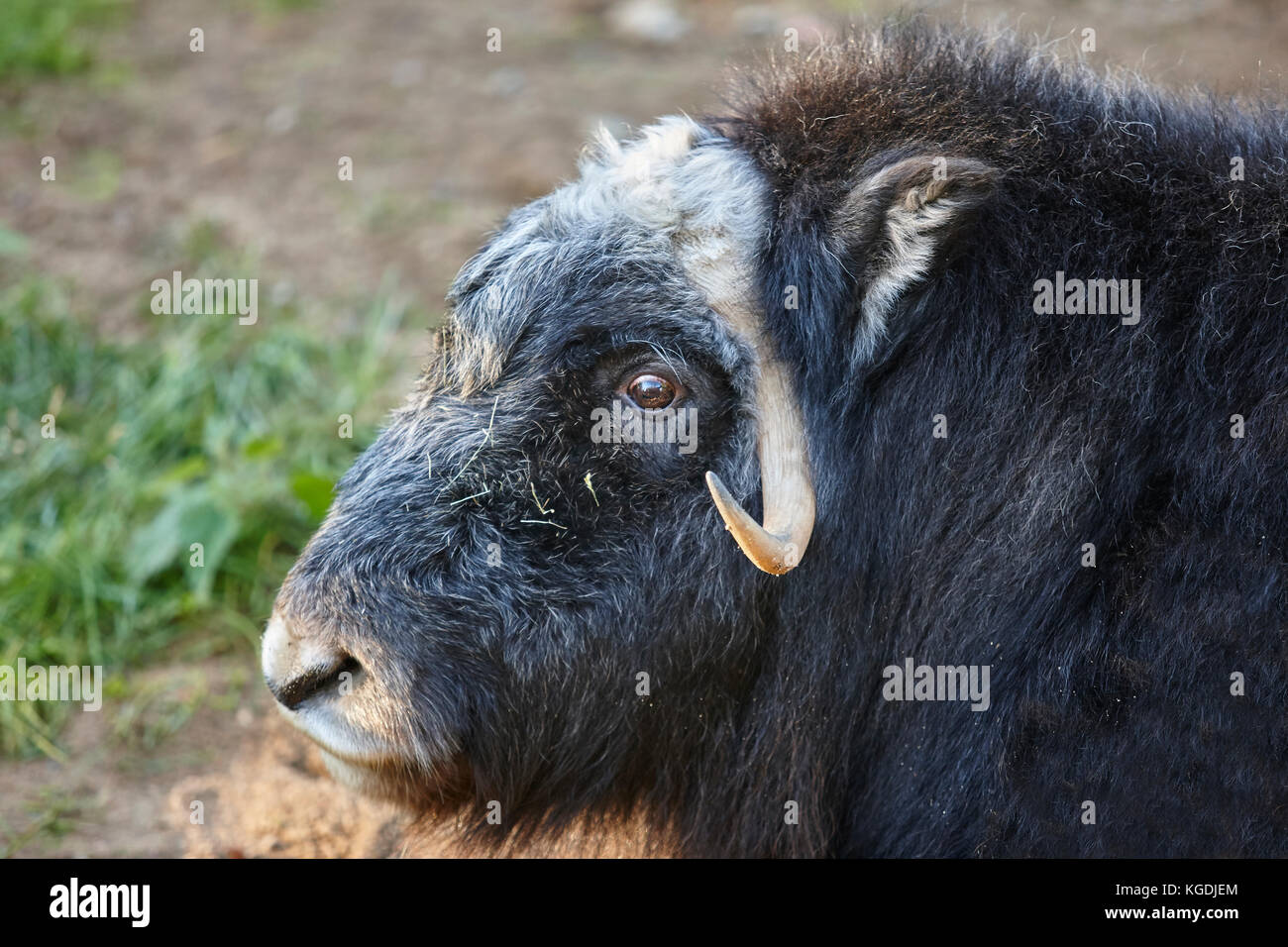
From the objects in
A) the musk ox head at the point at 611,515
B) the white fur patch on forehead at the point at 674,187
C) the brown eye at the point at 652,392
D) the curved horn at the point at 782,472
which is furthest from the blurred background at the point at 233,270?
the curved horn at the point at 782,472

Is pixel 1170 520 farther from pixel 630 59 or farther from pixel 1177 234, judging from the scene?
pixel 630 59

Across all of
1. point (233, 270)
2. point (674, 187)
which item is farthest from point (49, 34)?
point (674, 187)

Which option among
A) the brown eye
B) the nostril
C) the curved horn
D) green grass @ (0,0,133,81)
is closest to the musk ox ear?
the curved horn

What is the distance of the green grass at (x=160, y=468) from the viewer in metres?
4.39

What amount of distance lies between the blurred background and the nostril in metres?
0.65

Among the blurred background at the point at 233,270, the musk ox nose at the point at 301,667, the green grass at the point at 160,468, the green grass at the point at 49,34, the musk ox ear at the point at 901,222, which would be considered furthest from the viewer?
the green grass at the point at 49,34

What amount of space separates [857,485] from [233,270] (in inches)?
160

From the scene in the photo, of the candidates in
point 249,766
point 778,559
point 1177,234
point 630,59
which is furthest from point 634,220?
point 630,59

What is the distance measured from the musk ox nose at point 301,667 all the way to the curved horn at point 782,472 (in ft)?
2.73

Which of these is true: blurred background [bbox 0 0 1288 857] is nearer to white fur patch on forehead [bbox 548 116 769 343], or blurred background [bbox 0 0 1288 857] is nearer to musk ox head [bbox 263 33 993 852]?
white fur patch on forehead [bbox 548 116 769 343]

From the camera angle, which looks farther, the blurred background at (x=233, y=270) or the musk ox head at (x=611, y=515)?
the blurred background at (x=233, y=270)

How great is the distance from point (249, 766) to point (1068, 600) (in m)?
2.40

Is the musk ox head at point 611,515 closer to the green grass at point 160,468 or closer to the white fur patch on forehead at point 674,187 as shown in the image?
the white fur patch on forehead at point 674,187

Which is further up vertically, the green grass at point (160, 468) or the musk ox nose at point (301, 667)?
the green grass at point (160, 468)
